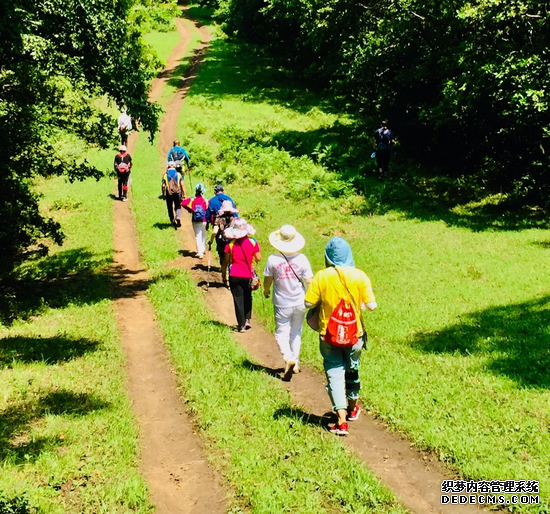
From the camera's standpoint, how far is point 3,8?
10141 millimetres

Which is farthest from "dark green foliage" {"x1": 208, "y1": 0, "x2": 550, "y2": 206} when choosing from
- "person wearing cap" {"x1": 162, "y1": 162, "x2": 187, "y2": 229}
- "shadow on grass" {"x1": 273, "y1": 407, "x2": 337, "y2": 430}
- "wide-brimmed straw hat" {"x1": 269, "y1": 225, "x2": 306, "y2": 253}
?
"shadow on grass" {"x1": 273, "y1": 407, "x2": 337, "y2": 430}

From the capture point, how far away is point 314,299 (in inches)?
280

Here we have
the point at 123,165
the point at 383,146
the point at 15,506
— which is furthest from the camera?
the point at 383,146

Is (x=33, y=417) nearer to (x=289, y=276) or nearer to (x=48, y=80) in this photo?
(x=289, y=276)

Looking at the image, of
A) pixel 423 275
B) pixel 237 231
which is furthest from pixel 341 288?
pixel 423 275

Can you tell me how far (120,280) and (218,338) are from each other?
18.1 feet

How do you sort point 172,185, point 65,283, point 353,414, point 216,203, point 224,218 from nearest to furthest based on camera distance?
point 353,414 < point 224,218 < point 216,203 < point 65,283 < point 172,185

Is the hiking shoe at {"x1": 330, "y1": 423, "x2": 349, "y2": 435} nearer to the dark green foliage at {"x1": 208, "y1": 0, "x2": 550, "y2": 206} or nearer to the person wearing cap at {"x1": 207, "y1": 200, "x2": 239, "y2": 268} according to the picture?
the person wearing cap at {"x1": 207, "y1": 200, "x2": 239, "y2": 268}

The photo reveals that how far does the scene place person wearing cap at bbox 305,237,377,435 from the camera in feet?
22.9

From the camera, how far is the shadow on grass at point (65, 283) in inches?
549

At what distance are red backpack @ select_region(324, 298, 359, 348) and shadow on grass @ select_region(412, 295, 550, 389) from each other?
3.38 m

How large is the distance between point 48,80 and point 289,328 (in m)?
11.5

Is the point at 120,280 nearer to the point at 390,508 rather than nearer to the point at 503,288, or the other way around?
the point at 503,288

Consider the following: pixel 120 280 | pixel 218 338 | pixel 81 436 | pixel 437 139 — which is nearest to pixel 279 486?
pixel 81 436
